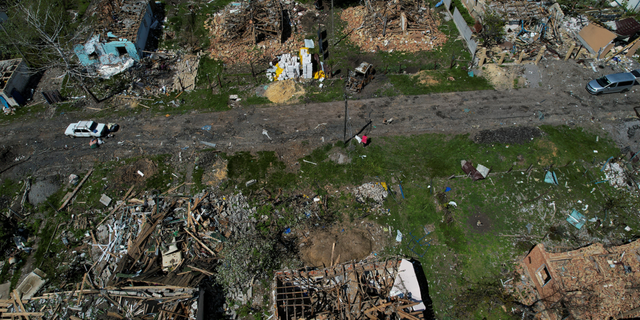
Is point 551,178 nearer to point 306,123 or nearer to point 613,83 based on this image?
point 613,83

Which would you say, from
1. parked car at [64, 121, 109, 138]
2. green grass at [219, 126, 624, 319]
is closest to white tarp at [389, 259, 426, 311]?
green grass at [219, 126, 624, 319]

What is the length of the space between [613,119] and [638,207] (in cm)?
700

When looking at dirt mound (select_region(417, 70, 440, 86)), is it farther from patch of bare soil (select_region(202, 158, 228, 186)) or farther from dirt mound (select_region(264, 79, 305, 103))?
patch of bare soil (select_region(202, 158, 228, 186))

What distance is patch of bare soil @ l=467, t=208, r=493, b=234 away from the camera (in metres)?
18.5

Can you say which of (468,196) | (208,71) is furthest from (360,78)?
(208,71)

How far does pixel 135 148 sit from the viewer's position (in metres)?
22.6

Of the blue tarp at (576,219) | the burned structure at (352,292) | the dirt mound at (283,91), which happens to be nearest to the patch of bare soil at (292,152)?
the dirt mound at (283,91)

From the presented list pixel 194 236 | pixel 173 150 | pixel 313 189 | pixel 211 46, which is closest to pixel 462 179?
pixel 313 189

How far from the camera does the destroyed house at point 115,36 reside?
27047mm

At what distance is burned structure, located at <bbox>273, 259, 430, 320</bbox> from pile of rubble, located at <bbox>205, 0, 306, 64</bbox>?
18.6 metres

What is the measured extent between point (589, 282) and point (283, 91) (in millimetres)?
21370

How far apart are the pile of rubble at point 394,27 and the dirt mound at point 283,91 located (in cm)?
720

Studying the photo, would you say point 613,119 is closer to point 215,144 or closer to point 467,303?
point 467,303

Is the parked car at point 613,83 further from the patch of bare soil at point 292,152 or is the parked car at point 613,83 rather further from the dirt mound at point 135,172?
the dirt mound at point 135,172
